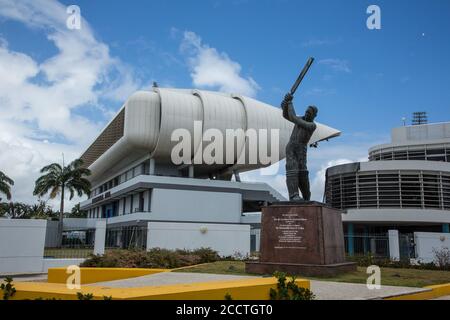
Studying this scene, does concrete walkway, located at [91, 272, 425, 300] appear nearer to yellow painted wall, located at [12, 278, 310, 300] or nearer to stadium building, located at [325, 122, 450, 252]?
yellow painted wall, located at [12, 278, 310, 300]

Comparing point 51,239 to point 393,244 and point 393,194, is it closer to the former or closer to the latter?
point 393,244

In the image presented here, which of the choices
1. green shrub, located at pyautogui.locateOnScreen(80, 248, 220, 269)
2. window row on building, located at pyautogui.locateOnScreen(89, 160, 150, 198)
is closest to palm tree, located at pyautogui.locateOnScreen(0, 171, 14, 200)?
window row on building, located at pyautogui.locateOnScreen(89, 160, 150, 198)

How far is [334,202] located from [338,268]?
34418 mm

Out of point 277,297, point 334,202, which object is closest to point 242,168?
point 334,202

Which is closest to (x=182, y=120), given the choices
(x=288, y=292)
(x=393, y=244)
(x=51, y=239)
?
(x=51, y=239)

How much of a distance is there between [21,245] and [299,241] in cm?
1101

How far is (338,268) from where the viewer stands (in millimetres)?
13055

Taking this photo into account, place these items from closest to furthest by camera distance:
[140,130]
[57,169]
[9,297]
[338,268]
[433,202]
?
[9,297], [338,268], [433,202], [140,130], [57,169]

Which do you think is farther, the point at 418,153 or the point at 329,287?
the point at 418,153

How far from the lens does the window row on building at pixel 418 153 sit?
182 feet

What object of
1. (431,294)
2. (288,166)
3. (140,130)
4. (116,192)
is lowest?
(431,294)

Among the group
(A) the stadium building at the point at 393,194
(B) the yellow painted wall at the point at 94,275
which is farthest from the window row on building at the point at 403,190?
(B) the yellow painted wall at the point at 94,275

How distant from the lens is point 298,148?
1444cm
